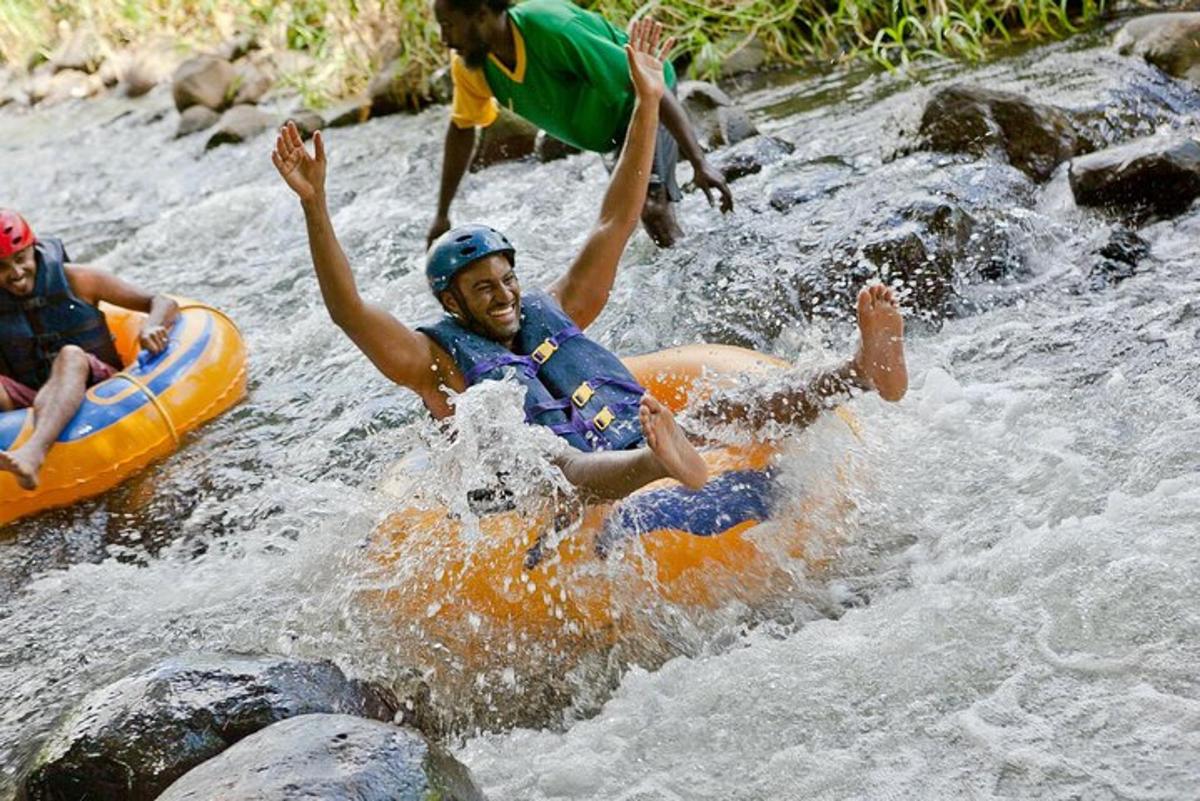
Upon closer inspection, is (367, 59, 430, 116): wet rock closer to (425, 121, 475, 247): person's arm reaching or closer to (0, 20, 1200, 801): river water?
(0, 20, 1200, 801): river water

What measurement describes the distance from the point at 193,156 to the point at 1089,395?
27.6 ft

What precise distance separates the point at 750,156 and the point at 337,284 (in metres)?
3.87

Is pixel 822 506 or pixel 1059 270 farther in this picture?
pixel 1059 270

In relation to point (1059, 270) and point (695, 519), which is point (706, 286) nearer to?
point (1059, 270)

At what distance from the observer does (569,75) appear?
5.41m

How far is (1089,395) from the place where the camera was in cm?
406

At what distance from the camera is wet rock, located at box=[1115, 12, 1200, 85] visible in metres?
6.77

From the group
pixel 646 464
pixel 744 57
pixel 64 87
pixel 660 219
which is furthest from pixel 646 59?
pixel 64 87

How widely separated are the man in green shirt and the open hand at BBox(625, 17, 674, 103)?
91cm

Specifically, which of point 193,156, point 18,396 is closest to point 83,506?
point 18,396

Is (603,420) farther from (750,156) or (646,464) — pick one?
(750,156)

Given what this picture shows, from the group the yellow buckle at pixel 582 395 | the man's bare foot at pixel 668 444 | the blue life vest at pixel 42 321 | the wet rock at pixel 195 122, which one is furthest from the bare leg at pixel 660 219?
the wet rock at pixel 195 122

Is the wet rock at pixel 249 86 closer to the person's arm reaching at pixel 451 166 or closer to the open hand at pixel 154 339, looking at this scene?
the person's arm reaching at pixel 451 166

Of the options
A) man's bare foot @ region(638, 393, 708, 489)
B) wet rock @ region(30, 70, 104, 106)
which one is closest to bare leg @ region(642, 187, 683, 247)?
man's bare foot @ region(638, 393, 708, 489)
